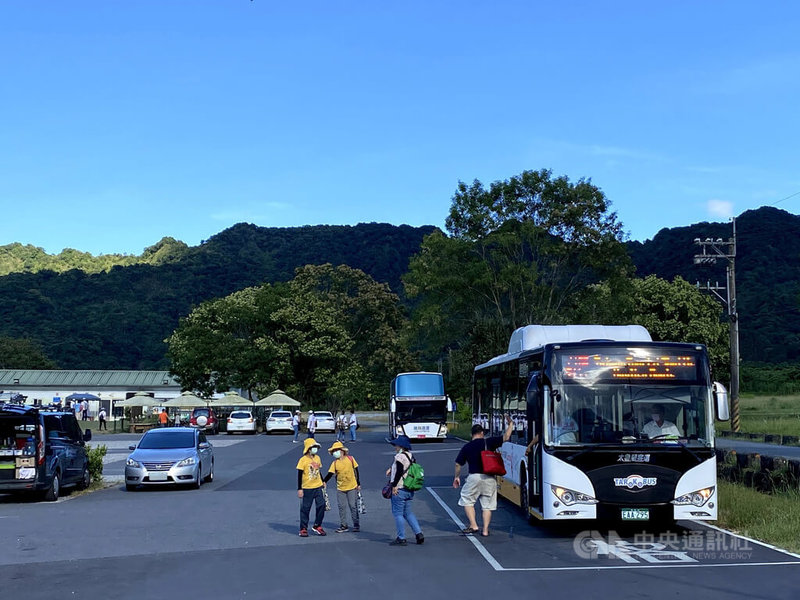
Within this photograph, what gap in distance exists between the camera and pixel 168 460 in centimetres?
2183

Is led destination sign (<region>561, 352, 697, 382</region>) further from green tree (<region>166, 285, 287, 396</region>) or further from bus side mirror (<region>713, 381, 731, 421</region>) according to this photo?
green tree (<region>166, 285, 287, 396</region>)

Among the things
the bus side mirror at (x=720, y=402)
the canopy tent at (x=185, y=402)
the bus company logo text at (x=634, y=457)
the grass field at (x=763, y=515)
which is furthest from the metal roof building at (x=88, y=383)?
the bus side mirror at (x=720, y=402)

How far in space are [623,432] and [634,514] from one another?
116 centimetres

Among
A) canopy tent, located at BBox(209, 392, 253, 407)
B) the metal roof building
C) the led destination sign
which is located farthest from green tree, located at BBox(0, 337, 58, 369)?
the led destination sign

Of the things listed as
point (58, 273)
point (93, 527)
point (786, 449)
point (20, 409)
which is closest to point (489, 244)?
point (786, 449)

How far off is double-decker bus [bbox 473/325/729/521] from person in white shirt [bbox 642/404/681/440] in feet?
0.05

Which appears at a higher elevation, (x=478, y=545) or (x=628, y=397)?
(x=628, y=397)

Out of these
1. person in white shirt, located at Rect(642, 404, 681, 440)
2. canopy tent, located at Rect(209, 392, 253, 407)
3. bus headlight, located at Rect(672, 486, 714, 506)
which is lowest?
bus headlight, located at Rect(672, 486, 714, 506)

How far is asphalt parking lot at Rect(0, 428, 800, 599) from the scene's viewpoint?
968cm

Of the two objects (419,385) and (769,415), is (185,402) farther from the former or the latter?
(769,415)

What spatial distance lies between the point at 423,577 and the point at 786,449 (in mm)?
26184

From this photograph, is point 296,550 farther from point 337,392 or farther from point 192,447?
point 337,392

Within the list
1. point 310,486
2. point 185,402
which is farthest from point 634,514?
point 185,402

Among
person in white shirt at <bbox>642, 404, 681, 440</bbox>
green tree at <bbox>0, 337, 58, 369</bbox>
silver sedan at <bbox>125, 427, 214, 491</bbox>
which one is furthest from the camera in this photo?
green tree at <bbox>0, 337, 58, 369</bbox>
